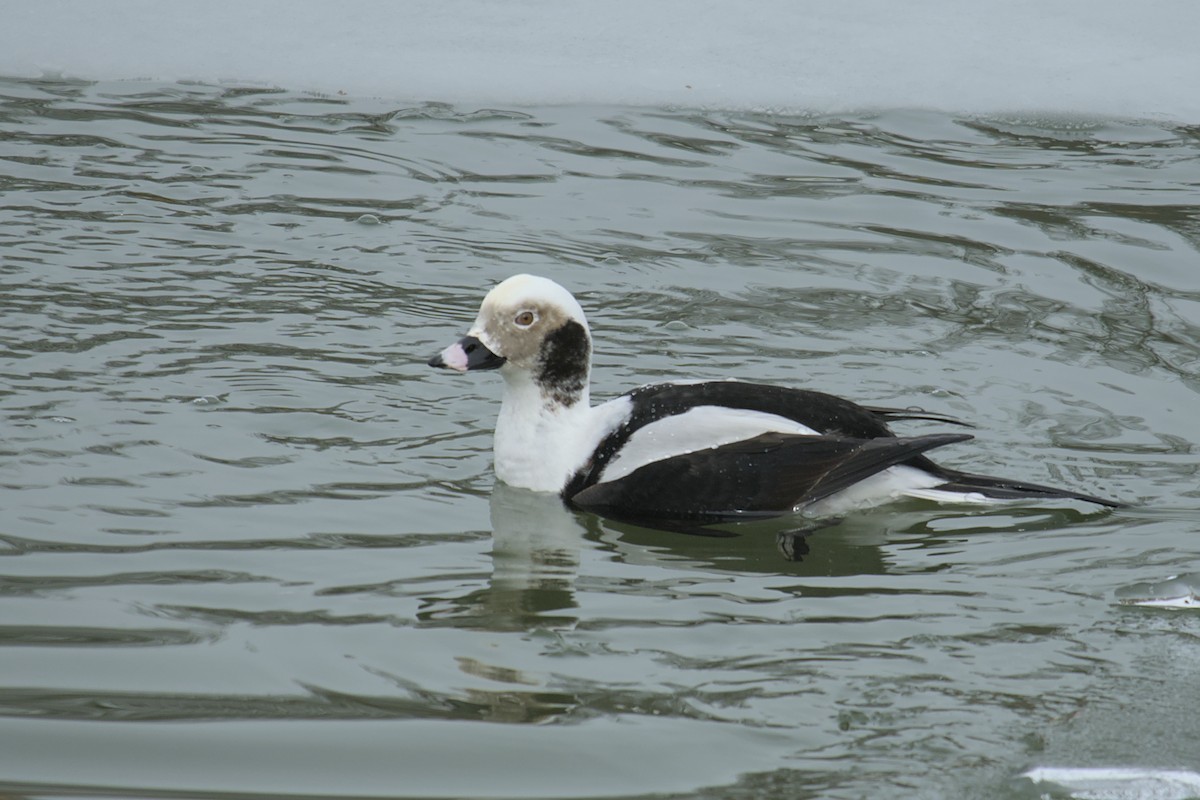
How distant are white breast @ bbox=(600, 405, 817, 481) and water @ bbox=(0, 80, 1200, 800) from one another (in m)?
0.29

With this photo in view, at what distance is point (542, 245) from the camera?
835 centimetres

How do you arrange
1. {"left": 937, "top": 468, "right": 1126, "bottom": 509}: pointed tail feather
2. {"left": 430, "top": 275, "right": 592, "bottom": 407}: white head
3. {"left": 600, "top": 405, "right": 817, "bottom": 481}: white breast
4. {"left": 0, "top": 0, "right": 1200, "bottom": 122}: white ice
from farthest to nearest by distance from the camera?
1. {"left": 0, "top": 0, "right": 1200, "bottom": 122}: white ice
2. {"left": 430, "top": 275, "right": 592, "bottom": 407}: white head
3. {"left": 600, "top": 405, "right": 817, "bottom": 481}: white breast
4. {"left": 937, "top": 468, "right": 1126, "bottom": 509}: pointed tail feather

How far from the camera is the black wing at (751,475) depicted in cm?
570

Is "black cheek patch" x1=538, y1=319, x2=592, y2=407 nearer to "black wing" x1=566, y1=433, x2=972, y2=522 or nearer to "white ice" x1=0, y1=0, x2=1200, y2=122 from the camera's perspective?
"black wing" x1=566, y1=433, x2=972, y2=522

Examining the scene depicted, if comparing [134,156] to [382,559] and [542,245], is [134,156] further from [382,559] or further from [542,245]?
[382,559]

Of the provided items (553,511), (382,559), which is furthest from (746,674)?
(553,511)

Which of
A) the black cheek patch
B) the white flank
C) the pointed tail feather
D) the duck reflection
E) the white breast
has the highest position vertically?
the black cheek patch

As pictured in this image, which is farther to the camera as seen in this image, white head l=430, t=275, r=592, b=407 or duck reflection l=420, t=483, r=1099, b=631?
white head l=430, t=275, r=592, b=407

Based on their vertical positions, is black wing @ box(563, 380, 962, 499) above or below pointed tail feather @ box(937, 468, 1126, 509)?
above

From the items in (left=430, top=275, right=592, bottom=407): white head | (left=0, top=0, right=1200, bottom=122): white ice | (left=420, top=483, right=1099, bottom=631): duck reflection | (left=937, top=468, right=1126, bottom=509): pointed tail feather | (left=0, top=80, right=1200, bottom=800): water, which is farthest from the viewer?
(left=0, top=0, right=1200, bottom=122): white ice

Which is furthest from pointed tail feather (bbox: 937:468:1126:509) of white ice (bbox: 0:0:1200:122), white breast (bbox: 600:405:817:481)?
white ice (bbox: 0:0:1200:122)

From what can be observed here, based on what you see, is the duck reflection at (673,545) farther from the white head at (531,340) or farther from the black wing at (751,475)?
the white head at (531,340)

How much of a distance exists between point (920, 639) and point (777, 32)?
7.09m

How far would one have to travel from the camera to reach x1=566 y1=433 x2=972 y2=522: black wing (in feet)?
18.7
